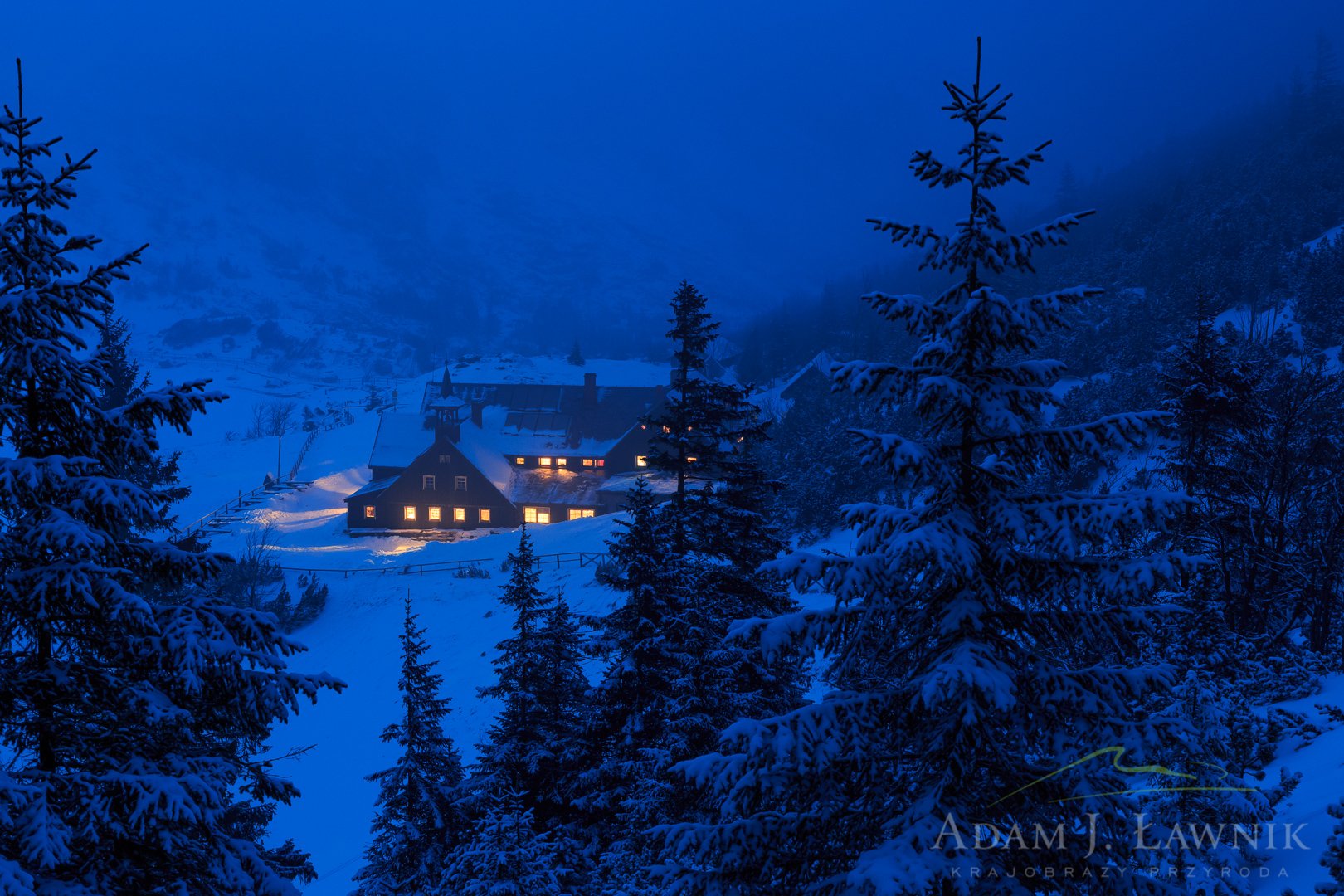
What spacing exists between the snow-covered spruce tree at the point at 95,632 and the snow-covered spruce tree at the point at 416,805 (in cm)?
816

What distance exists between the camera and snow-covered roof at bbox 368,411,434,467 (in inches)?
2318

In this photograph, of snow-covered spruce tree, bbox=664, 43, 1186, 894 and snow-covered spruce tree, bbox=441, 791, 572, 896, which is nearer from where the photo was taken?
snow-covered spruce tree, bbox=664, 43, 1186, 894

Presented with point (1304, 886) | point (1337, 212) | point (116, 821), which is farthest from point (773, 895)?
point (1337, 212)

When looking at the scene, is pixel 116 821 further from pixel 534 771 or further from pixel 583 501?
pixel 583 501

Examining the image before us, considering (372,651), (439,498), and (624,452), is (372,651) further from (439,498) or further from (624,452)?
(624,452)

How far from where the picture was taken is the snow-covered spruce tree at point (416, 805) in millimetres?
13797

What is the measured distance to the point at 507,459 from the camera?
6094cm

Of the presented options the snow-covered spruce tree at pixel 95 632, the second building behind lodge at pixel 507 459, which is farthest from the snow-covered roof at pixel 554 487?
the snow-covered spruce tree at pixel 95 632

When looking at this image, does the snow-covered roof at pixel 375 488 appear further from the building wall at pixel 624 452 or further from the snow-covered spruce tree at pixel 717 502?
the snow-covered spruce tree at pixel 717 502

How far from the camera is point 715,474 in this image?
1481 centimetres

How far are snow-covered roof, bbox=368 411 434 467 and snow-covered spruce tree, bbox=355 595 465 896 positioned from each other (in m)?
45.4

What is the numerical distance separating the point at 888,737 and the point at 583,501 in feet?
167

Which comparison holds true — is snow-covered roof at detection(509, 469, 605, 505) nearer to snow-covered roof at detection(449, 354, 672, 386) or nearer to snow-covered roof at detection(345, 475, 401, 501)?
snow-covered roof at detection(345, 475, 401, 501)

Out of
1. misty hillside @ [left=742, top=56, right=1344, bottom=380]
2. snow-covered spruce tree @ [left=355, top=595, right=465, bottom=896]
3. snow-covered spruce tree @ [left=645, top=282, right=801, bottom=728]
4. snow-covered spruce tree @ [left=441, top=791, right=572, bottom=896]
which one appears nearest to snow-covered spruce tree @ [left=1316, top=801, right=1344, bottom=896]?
snow-covered spruce tree @ [left=645, top=282, right=801, bottom=728]
